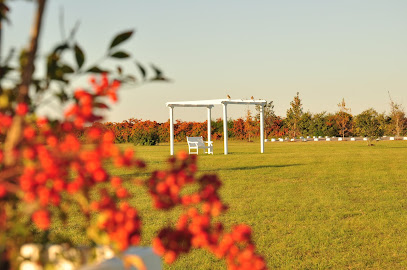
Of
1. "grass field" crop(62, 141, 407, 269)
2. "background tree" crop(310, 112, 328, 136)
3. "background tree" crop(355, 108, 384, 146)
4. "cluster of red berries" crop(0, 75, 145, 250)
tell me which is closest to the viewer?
"cluster of red berries" crop(0, 75, 145, 250)

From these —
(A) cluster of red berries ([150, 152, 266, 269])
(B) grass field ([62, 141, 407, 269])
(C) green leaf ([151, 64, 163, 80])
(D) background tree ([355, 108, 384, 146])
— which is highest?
(D) background tree ([355, 108, 384, 146])

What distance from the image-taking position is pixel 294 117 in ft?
124

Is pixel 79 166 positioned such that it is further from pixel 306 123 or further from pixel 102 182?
pixel 306 123

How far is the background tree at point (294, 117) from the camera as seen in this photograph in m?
37.2

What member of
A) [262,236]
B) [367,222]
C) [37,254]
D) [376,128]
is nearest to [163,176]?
[37,254]

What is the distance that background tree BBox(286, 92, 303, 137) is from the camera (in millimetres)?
37156

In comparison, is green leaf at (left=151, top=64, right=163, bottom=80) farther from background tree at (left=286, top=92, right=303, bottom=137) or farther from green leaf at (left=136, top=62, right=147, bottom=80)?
background tree at (left=286, top=92, right=303, bottom=137)

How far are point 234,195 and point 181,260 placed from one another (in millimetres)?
3713

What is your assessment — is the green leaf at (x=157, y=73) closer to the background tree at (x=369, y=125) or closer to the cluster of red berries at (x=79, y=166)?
the cluster of red berries at (x=79, y=166)

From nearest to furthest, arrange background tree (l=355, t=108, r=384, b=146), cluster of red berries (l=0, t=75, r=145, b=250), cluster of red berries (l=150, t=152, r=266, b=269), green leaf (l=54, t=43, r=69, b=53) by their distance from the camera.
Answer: cluster of red berries (l=0, t=75, r=145, b=250) < cluster of red berries (l=150, t=152, r=266, b=269) < green leaf (l=54, t=43, r=69, b=53) < background tree (l=355, t=108, r=384, b=146)

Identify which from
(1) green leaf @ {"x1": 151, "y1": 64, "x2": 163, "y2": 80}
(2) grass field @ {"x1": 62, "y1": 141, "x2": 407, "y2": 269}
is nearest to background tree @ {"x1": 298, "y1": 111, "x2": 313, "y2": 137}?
(2) grass field @ {"x1": 62, "y1": 141, "x2": 407, "y2": 269}

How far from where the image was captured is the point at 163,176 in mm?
1025

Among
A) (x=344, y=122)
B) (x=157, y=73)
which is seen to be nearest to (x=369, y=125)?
(x=344, y=122)

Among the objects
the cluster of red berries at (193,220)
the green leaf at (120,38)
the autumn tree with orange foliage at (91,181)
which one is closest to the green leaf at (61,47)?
the autumn tree with orange foliage at (91,181)
